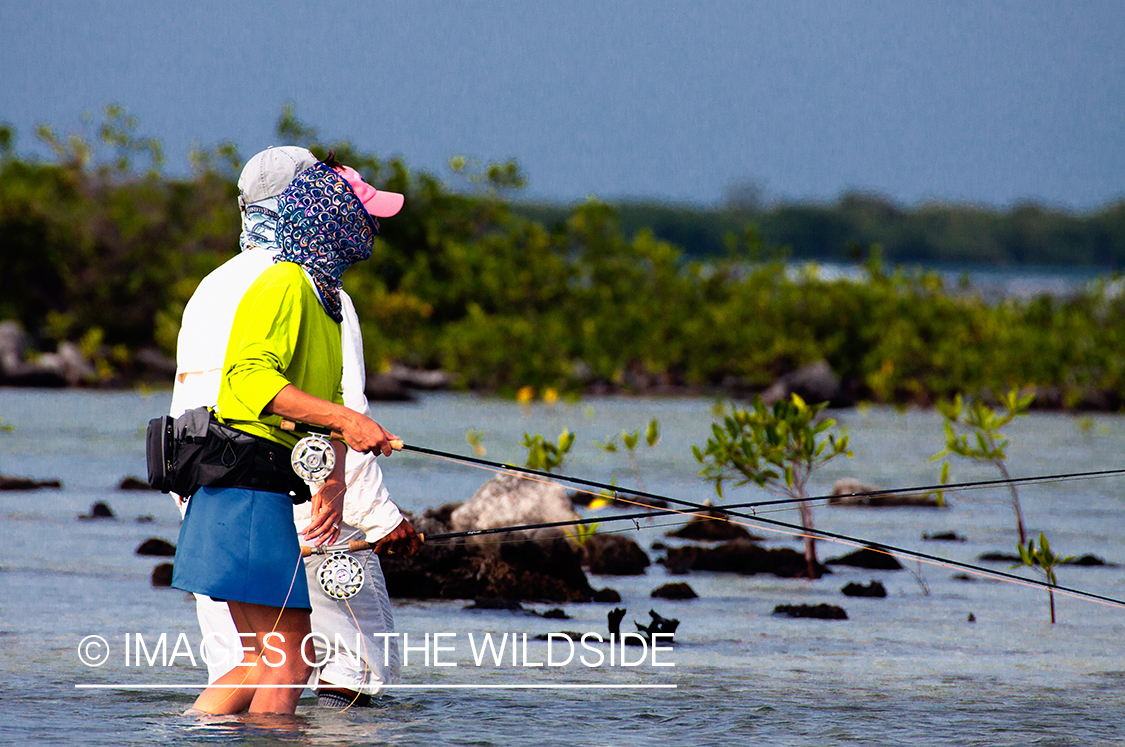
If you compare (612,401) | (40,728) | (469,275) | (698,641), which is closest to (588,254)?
(469,275)

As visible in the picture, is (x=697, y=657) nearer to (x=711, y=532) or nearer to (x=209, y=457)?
(x=209, y=457)

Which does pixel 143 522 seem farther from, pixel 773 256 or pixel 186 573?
pixel 773 256

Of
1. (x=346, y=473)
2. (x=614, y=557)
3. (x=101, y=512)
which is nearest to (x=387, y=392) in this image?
(x=101, y=512)

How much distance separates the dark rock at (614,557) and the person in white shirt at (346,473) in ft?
13.5

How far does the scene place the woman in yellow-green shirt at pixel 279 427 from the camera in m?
4.54

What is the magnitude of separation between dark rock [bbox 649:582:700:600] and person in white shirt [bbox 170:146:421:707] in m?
3.35

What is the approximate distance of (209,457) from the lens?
15.1 ft

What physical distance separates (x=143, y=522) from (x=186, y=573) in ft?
22.0

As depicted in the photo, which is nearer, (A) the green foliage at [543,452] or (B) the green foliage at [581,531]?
(B) the green foliage at [581,531]

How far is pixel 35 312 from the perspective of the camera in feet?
111

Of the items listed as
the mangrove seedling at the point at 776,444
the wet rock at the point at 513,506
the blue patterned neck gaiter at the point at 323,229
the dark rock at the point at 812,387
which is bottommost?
the wet rock at the point at 513,506

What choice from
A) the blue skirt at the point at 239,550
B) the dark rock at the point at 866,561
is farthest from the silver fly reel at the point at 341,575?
the dark rock at the point at 866,561

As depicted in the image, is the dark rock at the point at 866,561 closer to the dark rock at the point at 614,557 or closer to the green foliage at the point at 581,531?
the dark rock at the point at 614,557

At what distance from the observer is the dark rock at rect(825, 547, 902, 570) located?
33.4 ft
